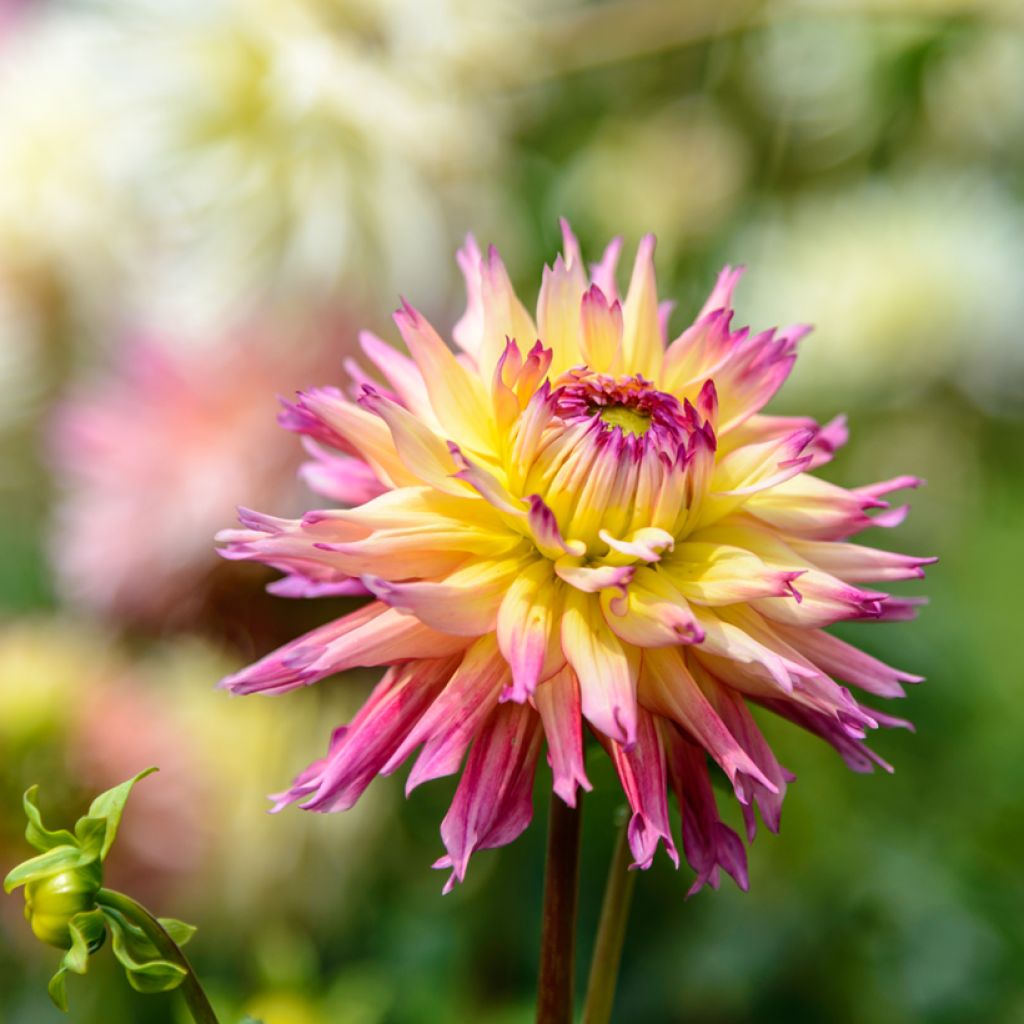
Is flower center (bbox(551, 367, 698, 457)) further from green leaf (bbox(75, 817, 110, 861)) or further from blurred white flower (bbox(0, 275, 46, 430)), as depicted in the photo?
blurred white flower (bbox(0, 275, 46, 430))

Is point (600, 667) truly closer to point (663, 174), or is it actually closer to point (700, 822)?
point (700, 822)

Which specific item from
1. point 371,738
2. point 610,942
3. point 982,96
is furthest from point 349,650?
point 982,96

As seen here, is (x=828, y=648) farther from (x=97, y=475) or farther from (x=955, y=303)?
(x=955, y=303)

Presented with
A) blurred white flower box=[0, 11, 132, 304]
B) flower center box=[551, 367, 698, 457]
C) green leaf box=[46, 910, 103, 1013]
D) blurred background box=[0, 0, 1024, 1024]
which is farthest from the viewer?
blurred white flower box=[0, 11, 132, 304]

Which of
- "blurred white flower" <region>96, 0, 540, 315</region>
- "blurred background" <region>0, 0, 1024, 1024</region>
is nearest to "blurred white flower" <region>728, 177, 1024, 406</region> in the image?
"blurred background" <region>0, 0, 1024, 1024</region>

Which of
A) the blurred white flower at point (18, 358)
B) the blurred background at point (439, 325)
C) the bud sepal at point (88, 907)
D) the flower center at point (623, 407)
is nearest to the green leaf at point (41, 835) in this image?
the bud sepal at point (88, 907)

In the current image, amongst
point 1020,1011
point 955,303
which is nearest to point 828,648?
point 1020,1011
